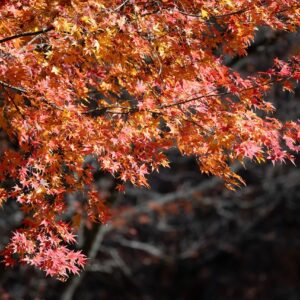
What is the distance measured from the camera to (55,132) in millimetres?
4266

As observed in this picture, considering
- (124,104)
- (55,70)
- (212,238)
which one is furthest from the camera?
(212,238)

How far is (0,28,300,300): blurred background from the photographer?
1317 cm

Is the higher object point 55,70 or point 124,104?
point 55,70

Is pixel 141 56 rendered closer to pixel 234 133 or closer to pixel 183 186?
pixel 234 133

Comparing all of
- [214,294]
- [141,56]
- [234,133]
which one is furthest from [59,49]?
[214,294]

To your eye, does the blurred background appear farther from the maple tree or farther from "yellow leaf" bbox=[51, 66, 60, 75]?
"yellow leaf" bbox=[51, 66, 60, 75]

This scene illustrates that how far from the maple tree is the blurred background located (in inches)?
307

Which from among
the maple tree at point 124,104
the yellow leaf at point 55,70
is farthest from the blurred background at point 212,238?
the yellow leaf at point 55,70

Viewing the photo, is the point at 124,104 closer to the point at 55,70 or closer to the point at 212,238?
the point at 55,70

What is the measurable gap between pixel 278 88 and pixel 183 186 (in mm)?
3295

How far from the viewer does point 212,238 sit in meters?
A: 14.5

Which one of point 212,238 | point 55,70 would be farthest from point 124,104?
point 212,238

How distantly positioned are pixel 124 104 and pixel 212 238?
10.4m

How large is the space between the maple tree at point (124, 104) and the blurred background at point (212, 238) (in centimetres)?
779
